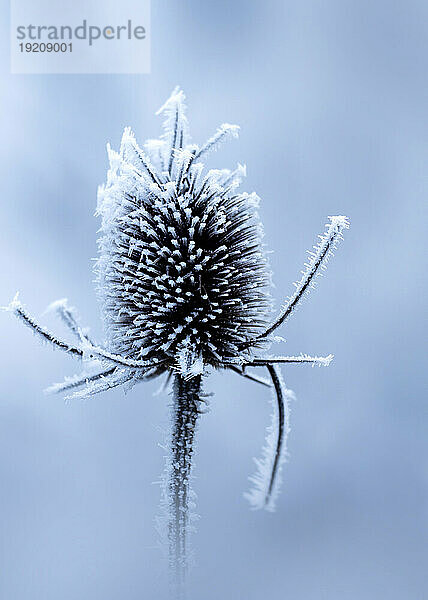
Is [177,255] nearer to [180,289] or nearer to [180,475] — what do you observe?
[180,289]

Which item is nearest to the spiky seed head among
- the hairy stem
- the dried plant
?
the dried plant

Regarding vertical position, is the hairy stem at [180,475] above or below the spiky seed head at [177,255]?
below

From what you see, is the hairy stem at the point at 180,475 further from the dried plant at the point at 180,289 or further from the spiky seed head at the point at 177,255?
the spiky seed head at the point at 177,255

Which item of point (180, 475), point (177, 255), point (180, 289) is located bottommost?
point (180, 475)

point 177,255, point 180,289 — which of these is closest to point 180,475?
point 180,289

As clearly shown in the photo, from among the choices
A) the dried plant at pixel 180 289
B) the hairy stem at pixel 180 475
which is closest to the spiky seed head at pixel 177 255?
the dried plant at pixel 180 289

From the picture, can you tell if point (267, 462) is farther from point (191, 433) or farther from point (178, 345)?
point (178, 345)
